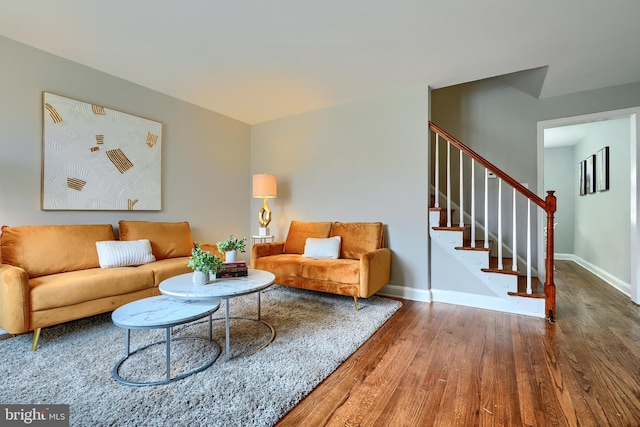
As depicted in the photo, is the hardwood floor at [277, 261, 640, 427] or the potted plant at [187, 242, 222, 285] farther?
the potted plant at [187, 242, 222, 285]

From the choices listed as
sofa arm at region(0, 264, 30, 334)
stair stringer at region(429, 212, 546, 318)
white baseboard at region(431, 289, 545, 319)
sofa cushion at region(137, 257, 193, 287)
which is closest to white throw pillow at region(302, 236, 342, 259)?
stair stringer at region(429, 212, 546, 318)

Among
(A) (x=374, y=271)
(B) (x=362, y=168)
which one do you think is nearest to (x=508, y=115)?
(B) (x=362, y=168)

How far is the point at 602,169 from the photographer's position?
14.5ft

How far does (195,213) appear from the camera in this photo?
155 inches

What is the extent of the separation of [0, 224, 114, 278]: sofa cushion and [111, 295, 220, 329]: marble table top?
1.13 m

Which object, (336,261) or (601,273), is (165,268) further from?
(601,273)

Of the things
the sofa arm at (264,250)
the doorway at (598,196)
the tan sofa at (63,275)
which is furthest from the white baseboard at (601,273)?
the tan sofa at (63,275)

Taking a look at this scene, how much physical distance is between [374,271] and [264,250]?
4.58ft

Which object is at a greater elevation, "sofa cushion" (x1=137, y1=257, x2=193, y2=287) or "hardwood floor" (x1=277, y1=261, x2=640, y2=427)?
"sofa cushion" (x1=137, y1=257, x2=193, y2=287)

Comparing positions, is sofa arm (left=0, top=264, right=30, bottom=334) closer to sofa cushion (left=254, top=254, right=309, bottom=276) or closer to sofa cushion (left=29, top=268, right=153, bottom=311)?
sofa cushion (left=29, top=268, right=153, bottom=311)

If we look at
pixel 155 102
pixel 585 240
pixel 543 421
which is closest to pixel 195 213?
pixel 155 102

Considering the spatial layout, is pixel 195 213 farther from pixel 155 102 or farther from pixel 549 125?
pixel 549 125

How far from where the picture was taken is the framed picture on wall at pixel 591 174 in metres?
4.82

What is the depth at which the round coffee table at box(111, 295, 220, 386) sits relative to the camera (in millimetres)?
1602
